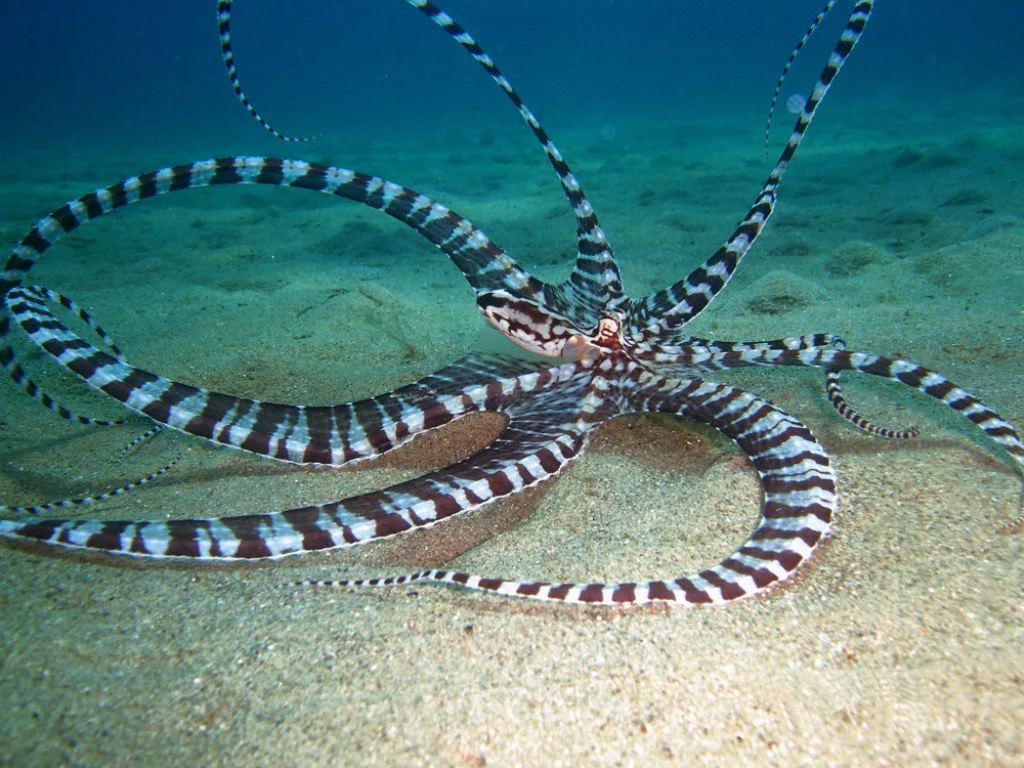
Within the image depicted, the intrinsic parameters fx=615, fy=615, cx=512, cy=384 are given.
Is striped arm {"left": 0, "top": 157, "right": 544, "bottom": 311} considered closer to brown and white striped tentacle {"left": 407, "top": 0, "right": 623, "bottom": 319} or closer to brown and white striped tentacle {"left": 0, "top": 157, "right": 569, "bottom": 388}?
brown and white striped tentacle {"left": 0, "top": 157, "right": 569, "bottom": 388}

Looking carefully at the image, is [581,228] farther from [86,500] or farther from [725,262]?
[86,500]

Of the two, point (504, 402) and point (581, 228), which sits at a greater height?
point (581, 228)

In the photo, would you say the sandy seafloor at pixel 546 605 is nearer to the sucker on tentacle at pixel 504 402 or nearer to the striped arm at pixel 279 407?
the sucker on tentacle at pixel 504 402

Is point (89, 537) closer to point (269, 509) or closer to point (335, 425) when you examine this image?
point (269, 509)

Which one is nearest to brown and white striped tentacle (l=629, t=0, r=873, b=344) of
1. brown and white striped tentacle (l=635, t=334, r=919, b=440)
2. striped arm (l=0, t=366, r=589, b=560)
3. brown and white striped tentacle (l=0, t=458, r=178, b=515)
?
brown and white striped tentacle (l=635, t=334, r=919, b=440)

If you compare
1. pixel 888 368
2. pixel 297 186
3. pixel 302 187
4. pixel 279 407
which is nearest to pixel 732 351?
pixel 888 368

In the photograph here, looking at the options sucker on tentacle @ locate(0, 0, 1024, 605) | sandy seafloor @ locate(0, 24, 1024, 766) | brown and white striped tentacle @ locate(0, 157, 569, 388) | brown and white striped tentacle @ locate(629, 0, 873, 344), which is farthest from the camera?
brown and white striped tentacle @ locate(629, 0, 873, 344)
